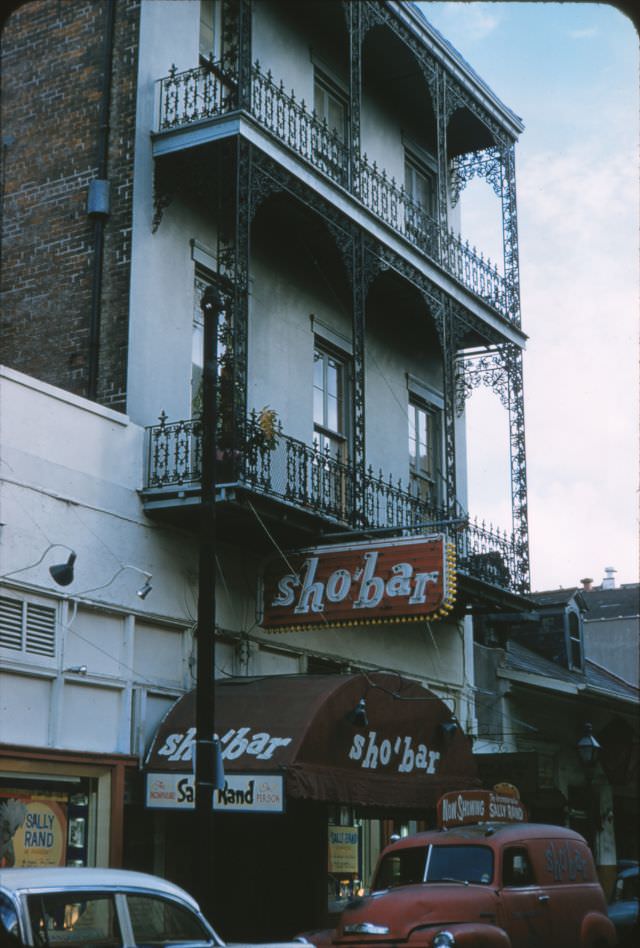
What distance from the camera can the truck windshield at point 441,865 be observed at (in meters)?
12.0

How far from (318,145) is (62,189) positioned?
178 inches

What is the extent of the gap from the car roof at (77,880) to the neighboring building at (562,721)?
44.7 feet

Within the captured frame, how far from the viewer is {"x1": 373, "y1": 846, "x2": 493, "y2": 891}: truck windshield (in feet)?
39.5

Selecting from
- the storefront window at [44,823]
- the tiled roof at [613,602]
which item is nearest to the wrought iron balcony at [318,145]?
the storefront window at [44,823]

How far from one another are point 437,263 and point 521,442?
3447mm

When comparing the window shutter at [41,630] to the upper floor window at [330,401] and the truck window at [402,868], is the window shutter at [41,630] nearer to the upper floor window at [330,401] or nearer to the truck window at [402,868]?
the truck window at [402,868]

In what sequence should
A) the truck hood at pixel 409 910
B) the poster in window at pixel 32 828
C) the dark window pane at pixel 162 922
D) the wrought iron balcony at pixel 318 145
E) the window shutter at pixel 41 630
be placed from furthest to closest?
the wrought iron balcony at pixel 318 145
the window shutter at pixel 41 630
the poster in window at pixel 32 828
the truck hood at pixel 409 910
the dark window pane at pixel 162 922

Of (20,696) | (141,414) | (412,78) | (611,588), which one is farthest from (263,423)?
(611,588)

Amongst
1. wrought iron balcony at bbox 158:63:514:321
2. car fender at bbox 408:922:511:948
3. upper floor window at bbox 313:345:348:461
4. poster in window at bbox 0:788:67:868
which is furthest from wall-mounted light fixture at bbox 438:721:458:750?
wrought iron balcony at bbox 158:63:514:321

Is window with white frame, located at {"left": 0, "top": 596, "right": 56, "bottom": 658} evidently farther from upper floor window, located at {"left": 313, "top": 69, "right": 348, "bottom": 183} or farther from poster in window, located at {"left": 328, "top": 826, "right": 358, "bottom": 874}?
upper floor window, located at {"left": 313, "top": 69, "right": 348, "bottom": 183}

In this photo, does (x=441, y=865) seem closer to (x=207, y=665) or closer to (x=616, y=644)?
(x=207, y=665)

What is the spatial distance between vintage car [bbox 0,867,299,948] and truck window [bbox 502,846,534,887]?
455 cm

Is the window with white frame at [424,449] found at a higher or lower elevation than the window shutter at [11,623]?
higher

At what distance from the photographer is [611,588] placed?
169 feet
